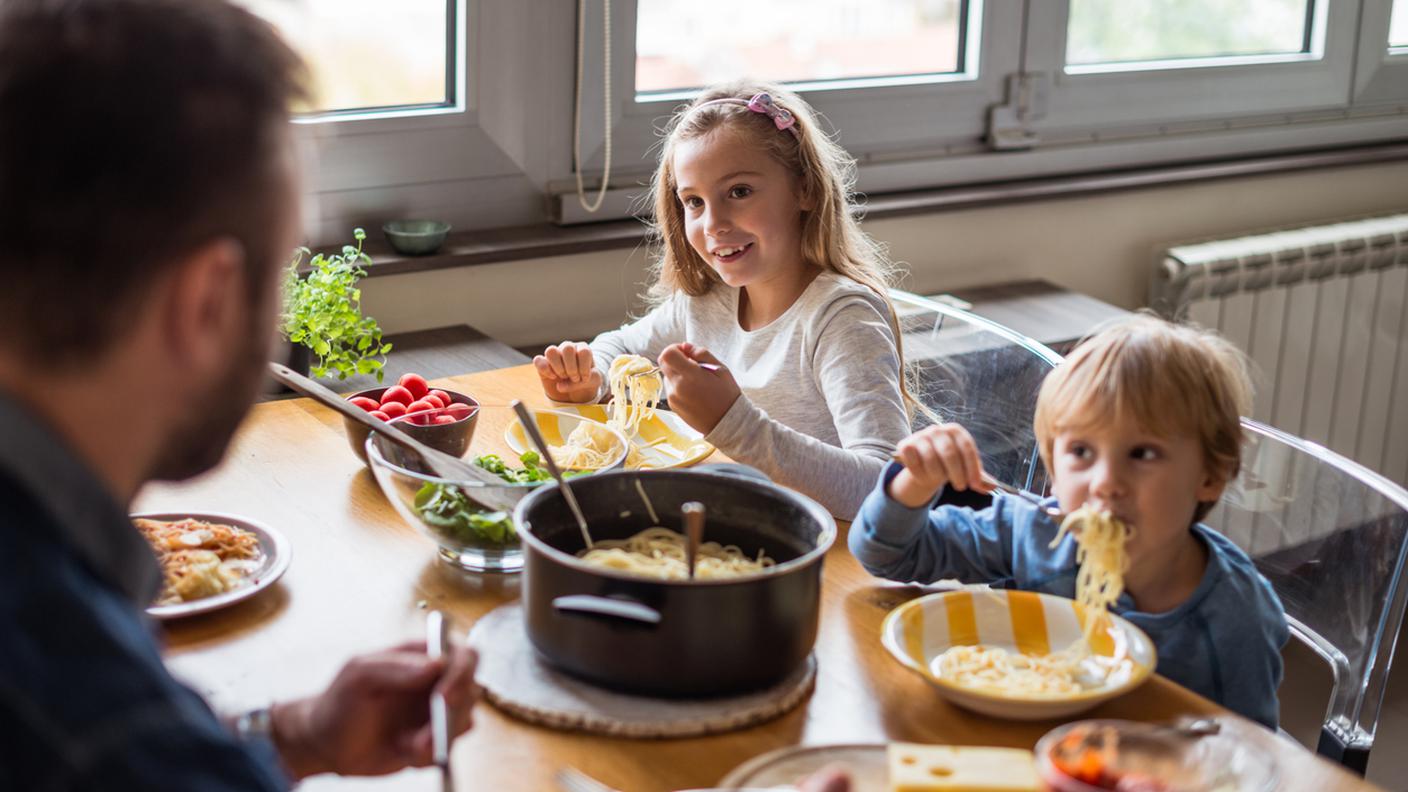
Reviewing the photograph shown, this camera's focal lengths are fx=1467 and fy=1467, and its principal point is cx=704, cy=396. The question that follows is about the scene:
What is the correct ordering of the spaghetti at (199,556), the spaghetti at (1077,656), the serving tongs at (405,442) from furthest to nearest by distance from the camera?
the serving tongs at (405,442) < the spaghetti at (199,556) < the spaghetti at (1077,656)

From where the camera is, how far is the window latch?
3.29 metres

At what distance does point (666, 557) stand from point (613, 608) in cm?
18

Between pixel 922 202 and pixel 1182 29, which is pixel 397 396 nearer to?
pixel 922 202

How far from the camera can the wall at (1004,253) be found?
107 inches

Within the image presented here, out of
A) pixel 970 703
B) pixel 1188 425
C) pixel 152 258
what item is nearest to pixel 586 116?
pixel 1188 425

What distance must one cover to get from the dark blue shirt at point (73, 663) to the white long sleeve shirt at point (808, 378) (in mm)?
973

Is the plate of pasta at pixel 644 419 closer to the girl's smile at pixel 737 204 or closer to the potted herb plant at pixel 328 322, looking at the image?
the girl's smile at pixel 737 204

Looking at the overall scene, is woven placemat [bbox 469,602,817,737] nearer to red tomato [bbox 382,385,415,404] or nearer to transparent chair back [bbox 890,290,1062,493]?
red tomato [bbox 382,385,415,404]

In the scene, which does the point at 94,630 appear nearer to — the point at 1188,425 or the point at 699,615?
the point at 699,615

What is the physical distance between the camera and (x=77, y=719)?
72 cm

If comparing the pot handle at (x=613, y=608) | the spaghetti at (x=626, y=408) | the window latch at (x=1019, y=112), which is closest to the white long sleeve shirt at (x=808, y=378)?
the spaghetti at (x=626, y=408)

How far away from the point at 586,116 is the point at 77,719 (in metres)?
2.17

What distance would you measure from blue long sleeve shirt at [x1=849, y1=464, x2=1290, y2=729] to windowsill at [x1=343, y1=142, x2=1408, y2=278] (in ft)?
4.48

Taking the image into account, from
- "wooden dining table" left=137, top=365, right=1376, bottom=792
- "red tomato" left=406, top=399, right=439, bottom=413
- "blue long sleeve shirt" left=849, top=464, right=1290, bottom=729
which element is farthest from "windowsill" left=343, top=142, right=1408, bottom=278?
"blue long sleeve shirt" left=849, top=464, right=1290, bottom=729
